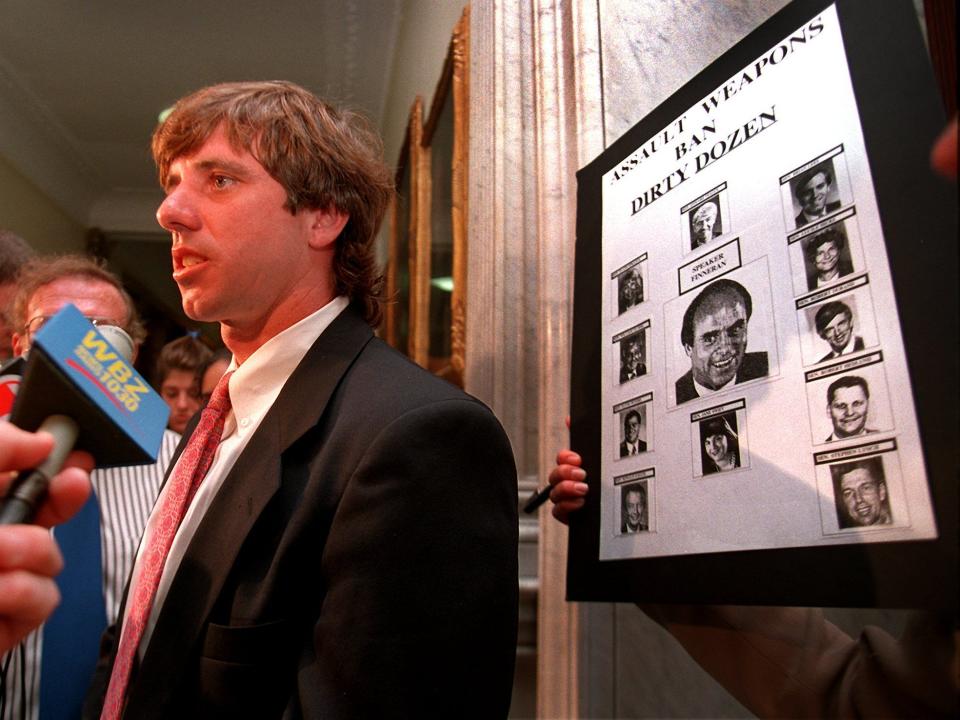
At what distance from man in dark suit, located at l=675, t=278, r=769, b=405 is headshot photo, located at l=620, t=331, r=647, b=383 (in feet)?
0.28

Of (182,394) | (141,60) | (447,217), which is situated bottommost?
(182,394)

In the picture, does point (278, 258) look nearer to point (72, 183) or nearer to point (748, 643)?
point (748, 643)

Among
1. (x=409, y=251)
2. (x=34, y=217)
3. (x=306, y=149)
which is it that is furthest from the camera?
(x=34, y=217)

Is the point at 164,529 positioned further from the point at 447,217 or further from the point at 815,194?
the point at 447,217

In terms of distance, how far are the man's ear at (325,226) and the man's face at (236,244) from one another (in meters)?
0.02

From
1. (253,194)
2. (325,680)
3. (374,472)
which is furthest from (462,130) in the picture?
(325,680)

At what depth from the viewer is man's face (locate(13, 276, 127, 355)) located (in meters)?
1.77

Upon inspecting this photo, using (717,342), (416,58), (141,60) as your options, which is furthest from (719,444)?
(141,60)

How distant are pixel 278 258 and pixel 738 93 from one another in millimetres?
736

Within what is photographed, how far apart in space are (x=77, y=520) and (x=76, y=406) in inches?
45.4

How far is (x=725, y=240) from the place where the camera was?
40.2 inches

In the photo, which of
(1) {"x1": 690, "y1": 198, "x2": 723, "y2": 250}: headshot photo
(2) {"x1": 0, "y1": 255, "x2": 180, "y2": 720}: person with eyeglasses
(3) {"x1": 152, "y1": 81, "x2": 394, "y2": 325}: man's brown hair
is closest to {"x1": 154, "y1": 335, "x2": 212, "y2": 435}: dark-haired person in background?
(2) {"x1": 0, "y1": 255, "x2": 180, "y2": 720}: person with eyeglasses

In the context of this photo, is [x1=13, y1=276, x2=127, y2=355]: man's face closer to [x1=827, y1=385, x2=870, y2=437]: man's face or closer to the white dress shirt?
the white dress shirt

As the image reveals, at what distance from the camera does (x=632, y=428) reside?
114 centimetres
